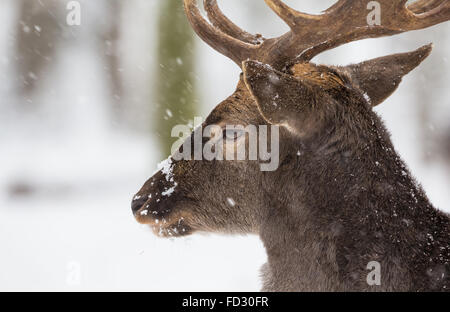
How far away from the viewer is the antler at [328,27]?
9.86 feet

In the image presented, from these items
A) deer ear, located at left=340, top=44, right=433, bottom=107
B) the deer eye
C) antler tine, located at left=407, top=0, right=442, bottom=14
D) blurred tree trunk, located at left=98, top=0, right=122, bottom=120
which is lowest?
the deer eye

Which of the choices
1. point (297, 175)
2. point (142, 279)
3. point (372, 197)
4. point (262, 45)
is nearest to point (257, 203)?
point (297, 175)

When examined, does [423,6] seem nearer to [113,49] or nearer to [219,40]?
[219,40]

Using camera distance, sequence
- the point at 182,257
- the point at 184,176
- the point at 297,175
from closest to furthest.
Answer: the point at 297,175
the point at 184,176
the point at 182,257

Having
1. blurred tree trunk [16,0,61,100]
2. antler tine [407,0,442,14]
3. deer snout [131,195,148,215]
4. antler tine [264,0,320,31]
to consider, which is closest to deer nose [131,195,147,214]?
deer snout [131,195,148,215]

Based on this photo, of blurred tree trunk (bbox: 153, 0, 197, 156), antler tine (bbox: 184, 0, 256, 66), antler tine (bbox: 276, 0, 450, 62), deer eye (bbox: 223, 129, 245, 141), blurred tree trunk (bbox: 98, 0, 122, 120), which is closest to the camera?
antler tine (bbox: 276, 0, 450, 62)

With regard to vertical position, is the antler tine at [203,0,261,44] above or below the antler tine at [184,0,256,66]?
above

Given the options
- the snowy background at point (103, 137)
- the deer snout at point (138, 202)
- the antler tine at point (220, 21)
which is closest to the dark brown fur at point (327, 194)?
the deer snout at point (138, 202)

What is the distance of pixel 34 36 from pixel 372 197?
10572 millimetres

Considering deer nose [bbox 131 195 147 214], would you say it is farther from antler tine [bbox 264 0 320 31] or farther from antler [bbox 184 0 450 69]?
antler tine [bbox 264 0 320 31]

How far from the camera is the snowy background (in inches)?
262

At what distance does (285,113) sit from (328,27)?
684mm

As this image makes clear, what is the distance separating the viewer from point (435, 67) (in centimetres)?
1428

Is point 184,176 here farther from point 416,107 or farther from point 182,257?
point 416,107
